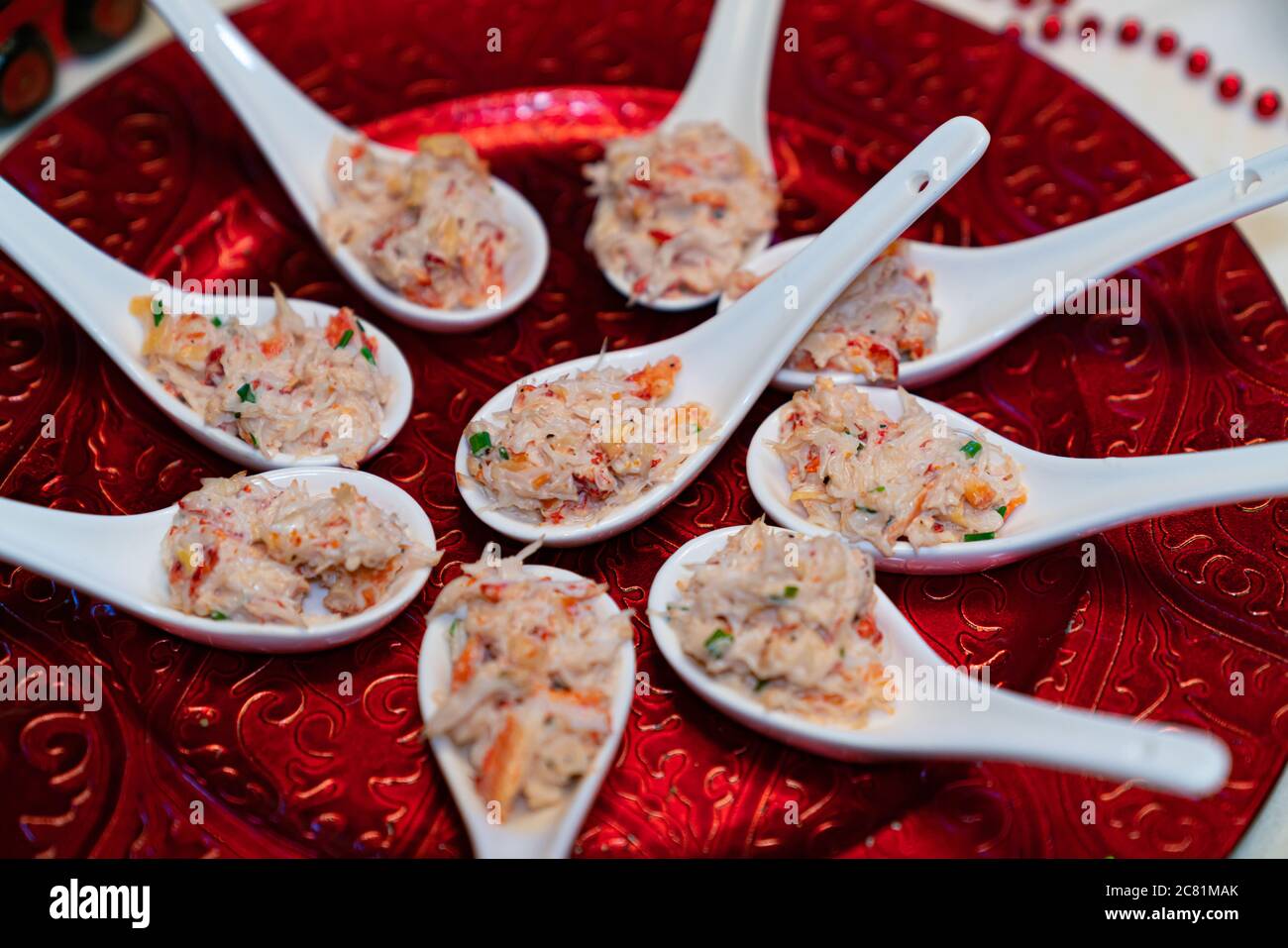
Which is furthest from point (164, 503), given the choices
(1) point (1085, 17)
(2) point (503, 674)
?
(1) point (1085, 17)

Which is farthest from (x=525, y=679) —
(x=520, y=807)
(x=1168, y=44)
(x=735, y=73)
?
(x=1168, y=44)

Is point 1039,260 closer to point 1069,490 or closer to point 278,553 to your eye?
point 1069,490

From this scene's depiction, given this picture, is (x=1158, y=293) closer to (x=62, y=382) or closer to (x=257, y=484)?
(x=257, y=484)

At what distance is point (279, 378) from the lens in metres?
2.81

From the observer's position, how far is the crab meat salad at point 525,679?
229 centimetres

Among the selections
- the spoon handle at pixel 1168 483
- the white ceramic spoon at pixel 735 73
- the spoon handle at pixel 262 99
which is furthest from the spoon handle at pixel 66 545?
the spoon handle at pixel 1168 483

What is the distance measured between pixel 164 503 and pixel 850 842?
1.78m

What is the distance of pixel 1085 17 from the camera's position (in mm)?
4090

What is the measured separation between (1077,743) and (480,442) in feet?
4.73

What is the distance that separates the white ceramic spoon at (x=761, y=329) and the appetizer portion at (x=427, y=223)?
0.38 m

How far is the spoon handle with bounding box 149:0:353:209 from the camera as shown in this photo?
130 inches

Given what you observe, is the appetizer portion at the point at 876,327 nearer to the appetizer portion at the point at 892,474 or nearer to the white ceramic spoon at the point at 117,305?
the appetizer portion at the point at 892,474

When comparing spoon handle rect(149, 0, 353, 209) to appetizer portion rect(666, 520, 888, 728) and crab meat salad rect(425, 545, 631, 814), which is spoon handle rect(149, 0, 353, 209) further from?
appetizer portion rect(666, 520, 888, 728)

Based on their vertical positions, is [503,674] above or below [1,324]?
below
